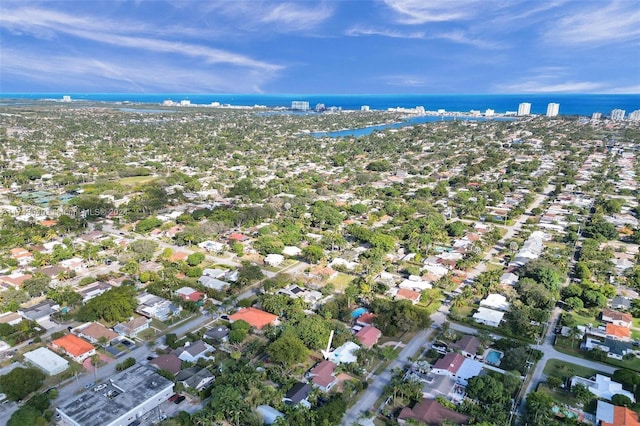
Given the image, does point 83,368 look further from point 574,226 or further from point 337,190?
point 574,226

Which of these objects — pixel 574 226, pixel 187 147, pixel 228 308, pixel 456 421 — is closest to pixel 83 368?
pixel 228 308

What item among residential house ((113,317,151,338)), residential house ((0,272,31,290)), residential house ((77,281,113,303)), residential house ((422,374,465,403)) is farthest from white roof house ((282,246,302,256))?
residential house ((0,272,31,290))

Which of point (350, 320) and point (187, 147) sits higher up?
point (187, 147)

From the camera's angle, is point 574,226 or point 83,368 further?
point 574,226

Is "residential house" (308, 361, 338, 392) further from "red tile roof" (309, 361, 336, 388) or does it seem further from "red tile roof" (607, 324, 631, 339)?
"red tile roof" (607, 324, 631, 339)

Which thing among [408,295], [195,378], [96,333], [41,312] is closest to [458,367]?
[408,295]

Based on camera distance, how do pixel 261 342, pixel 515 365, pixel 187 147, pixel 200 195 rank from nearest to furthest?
1. pixel 515 365
2. pixel 261 342
3. pixel 200 195
4. pixel 187 147

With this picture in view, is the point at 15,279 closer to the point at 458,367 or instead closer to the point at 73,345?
the point at 73,345
